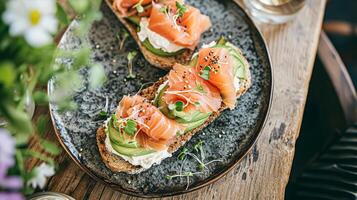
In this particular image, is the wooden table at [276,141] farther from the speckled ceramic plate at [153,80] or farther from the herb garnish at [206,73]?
the herb garnish at [206,73]

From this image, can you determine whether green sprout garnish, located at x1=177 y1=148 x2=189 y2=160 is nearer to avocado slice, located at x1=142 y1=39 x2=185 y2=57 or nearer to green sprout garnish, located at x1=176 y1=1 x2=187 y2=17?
avocado slice, located at x1=142 y1=39 x2=185 y2=57

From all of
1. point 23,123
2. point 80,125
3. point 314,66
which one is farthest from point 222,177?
point 23,123

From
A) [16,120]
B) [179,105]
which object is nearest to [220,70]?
[179,105]

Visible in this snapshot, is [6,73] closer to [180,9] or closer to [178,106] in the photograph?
[178,106]

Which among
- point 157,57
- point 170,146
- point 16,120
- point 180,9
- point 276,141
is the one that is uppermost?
point 16,120

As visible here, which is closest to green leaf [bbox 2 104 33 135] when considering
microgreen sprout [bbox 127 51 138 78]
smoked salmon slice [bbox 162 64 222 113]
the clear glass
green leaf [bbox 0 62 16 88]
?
green leaf [bbox 0 62 16 88]
